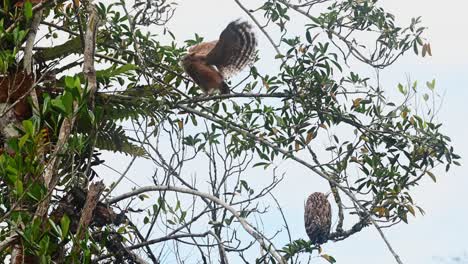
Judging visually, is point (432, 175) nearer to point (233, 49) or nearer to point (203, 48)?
point (233, 49)

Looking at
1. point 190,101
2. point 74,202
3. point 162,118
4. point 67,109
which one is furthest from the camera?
point 190,101

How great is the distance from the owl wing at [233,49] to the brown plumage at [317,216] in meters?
2.39

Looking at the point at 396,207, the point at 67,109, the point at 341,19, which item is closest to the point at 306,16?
the point at 341,19

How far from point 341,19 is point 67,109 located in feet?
10.6

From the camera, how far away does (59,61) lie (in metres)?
5.48

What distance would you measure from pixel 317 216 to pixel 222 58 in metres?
2.71

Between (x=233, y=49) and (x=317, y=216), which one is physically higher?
(x=317, y=216)

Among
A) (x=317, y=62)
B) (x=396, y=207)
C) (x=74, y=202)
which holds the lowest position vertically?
(x=74, y=202)

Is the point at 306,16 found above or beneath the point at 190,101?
above

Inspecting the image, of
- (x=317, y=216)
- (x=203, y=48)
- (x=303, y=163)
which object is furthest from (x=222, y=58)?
(x=317, y=216)

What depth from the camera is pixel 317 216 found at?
796 cm

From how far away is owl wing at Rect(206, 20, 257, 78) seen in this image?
551cm

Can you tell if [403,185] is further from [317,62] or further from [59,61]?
[59,61]

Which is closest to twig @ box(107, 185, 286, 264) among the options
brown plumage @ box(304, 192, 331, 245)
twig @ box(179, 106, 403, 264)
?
twig @ box(179, 106, 403, 264)
